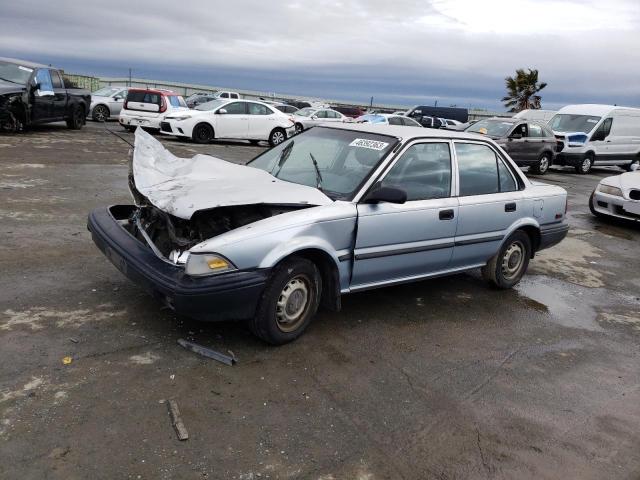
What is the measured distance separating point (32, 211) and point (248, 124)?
12.1m

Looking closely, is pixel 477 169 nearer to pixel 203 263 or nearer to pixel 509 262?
pixel 509 262

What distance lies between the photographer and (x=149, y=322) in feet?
13.9

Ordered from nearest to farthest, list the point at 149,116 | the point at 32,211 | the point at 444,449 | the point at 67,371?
the point at 444,449 → the point at 67,371 → the point at 32,211 → the point at 149,116

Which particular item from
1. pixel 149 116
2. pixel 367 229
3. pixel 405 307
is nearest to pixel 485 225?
pixel 405 307

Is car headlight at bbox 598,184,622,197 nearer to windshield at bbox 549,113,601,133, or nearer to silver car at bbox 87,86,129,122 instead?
windshield at bbox 549,113,601,133

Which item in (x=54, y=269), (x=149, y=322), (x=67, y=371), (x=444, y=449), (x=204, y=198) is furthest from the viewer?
(x=54, y=269)

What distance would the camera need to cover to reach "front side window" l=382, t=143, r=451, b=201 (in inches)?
185

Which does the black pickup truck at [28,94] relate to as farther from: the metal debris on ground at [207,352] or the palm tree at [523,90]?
the palm tree at [523,90]

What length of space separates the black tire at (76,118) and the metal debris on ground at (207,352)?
15.2 metres

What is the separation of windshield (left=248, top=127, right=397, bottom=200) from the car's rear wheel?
44.6 feet

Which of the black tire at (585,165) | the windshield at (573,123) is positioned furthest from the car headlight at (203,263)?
the windshield at (573,123)

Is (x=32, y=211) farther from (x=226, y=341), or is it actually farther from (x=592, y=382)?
(x=592, y=382)

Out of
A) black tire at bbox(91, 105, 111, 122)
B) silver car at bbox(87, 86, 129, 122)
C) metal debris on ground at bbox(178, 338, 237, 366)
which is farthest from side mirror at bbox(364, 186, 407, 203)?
black tire at bbox(91, 105, 111, 122)

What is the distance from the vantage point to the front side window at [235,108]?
1826cm
